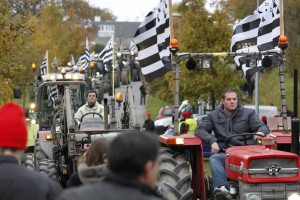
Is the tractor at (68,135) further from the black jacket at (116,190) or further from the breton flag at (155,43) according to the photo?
the black jacket at (116,190)

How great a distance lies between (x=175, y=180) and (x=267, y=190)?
1.16m

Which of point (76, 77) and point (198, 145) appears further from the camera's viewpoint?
point (76, 77)

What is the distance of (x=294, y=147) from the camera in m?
12.2

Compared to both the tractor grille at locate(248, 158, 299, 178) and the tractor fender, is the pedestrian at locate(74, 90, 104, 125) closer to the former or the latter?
the tractor fender

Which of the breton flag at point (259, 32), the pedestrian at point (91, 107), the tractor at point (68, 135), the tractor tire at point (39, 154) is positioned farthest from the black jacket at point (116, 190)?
the pedestrian at point (91, 107)

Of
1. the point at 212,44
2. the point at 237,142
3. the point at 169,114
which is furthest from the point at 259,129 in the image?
the point at 169,114

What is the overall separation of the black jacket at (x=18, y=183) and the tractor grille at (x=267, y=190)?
18.8 feet

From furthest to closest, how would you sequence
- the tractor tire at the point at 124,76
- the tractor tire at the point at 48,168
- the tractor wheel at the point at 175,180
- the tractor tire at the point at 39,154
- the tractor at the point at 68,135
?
the tractor tire at the point at 124,76, the tractor tire at the point at 39,154, the tractor at the point at 68,135, the tractor tire at the point at 48,168, the tractor wheel at the point at 175,180

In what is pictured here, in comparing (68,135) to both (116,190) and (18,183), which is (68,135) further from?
(116,190)

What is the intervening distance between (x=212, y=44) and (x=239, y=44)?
20.2 metres

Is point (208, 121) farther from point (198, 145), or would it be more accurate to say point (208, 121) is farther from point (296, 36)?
point (296, 36)

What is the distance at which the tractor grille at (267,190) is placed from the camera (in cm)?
1155

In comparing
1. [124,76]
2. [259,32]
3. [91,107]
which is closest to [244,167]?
[259,32]

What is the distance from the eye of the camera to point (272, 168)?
11.5m
